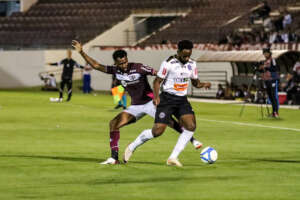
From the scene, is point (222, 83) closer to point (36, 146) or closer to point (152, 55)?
point (152, 55)

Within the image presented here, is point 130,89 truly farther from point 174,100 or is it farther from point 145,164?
point 145,164

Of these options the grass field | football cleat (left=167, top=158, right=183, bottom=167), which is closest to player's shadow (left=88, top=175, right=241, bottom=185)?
Result: the grass field

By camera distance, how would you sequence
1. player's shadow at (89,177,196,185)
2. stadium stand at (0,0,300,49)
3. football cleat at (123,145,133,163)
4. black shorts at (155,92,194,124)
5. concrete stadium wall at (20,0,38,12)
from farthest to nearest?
concrete stadium wall at (20,0,38,12) → stadium stand at (0,0,300,49) → football cleat at (123,145,133,163) → black shorts at (155,92,194,124) → player's shadow at (89,177,196,185)

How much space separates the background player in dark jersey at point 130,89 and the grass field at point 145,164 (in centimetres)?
65

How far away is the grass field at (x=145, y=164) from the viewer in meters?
10.7

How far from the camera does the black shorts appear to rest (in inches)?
520

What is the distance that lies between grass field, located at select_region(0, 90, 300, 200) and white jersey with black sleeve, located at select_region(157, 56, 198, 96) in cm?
127

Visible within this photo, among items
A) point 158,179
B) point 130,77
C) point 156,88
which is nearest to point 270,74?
point 130,77

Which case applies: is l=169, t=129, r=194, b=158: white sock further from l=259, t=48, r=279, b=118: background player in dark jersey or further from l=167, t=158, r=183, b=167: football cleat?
l=259, t=48, r=279, b=118: background player in dark jersey

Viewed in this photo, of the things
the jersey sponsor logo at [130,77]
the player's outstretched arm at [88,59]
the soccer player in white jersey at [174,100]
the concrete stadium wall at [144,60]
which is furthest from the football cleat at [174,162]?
the concrete stadium wall at [144,60]

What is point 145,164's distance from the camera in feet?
44.9

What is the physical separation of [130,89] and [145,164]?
4.31ft

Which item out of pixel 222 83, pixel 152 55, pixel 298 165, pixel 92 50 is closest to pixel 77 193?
pixel 298 165

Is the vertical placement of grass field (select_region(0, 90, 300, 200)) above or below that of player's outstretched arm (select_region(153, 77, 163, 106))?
below
